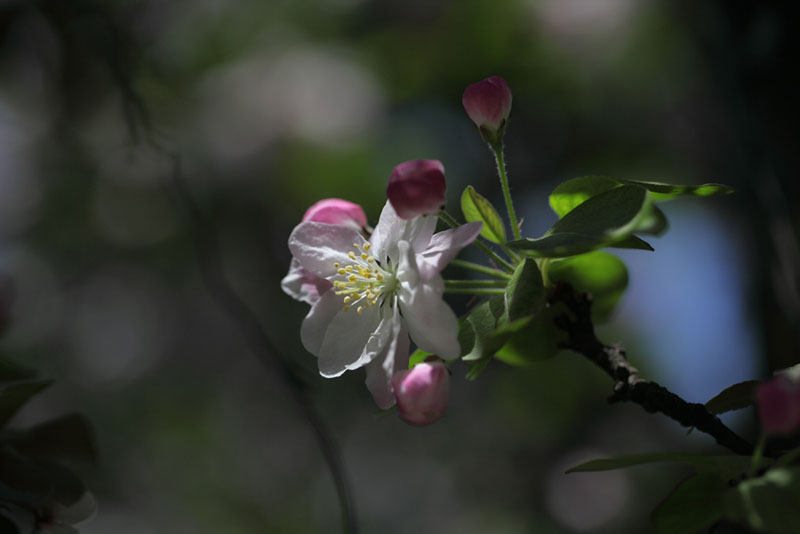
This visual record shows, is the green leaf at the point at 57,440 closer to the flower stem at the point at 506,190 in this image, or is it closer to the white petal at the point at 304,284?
the white petal at the point at 304,284

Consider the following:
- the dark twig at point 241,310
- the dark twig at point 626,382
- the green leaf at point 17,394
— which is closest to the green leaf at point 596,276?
the dark twig at point 626,382

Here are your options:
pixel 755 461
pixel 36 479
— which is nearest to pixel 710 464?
pixel 755 461

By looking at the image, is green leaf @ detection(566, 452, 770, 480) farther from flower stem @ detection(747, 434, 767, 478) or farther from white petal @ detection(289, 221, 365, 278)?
white petal @ detection(289, 221, 365, 278)

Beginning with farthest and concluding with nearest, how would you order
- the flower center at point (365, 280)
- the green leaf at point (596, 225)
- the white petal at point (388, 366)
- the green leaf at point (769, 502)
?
the flower center at point (365, 280)
the white petal at point (388, 366)
the green leaf at point (596, 225)
the green leaf at point (769, 502)

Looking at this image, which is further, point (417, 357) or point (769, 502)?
point (417, 357)

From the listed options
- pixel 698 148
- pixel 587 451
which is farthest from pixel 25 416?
pixel 698 148

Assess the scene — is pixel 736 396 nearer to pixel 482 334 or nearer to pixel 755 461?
pixel 755 461

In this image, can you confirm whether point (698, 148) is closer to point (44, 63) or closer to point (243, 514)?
point (44, 63)

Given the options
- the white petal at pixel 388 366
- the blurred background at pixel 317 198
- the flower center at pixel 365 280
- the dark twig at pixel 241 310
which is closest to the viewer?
the white petal at pixel 388 366
